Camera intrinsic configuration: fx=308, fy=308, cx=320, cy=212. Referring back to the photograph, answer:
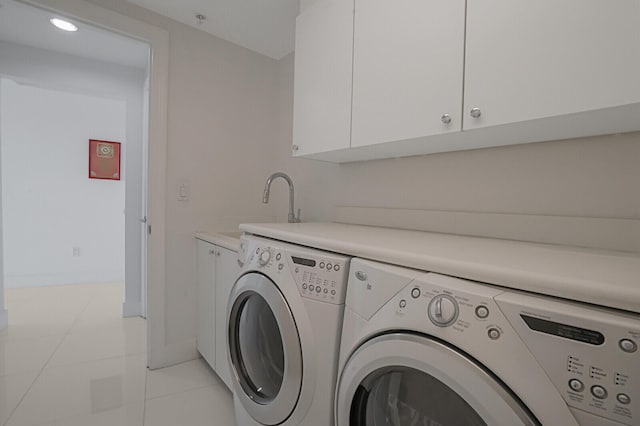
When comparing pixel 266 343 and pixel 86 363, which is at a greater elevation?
pixel 266 343

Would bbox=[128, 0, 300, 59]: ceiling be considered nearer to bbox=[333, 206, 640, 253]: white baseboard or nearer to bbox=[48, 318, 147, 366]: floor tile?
bbox=[333, 206, 640, 253]: white baseboard

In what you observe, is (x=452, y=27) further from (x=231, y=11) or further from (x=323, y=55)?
(x=231, y=11)

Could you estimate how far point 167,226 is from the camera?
6.44 ft

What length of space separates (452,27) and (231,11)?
1.37 m

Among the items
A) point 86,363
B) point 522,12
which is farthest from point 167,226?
point 522,12

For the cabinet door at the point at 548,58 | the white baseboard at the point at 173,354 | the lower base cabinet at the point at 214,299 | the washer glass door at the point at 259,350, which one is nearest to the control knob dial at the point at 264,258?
the washer glass door at the point at 259,350

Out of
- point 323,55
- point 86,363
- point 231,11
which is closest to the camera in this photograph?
point 323,55

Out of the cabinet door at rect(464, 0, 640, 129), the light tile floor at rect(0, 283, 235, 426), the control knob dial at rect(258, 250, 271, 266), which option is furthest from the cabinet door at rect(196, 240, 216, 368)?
the cabinet door at rect(464, 0, 640, 129)

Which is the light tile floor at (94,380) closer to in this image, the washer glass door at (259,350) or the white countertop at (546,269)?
the washer glass door at (259,350)

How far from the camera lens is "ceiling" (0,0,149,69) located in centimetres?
203

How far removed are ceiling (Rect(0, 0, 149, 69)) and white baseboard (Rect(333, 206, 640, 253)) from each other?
201 cm

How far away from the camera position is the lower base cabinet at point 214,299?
1.63m

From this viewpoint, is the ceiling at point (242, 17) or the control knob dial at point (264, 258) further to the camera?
the ceiling at point (242, 17)

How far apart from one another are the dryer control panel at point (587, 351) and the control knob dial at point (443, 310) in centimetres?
10
